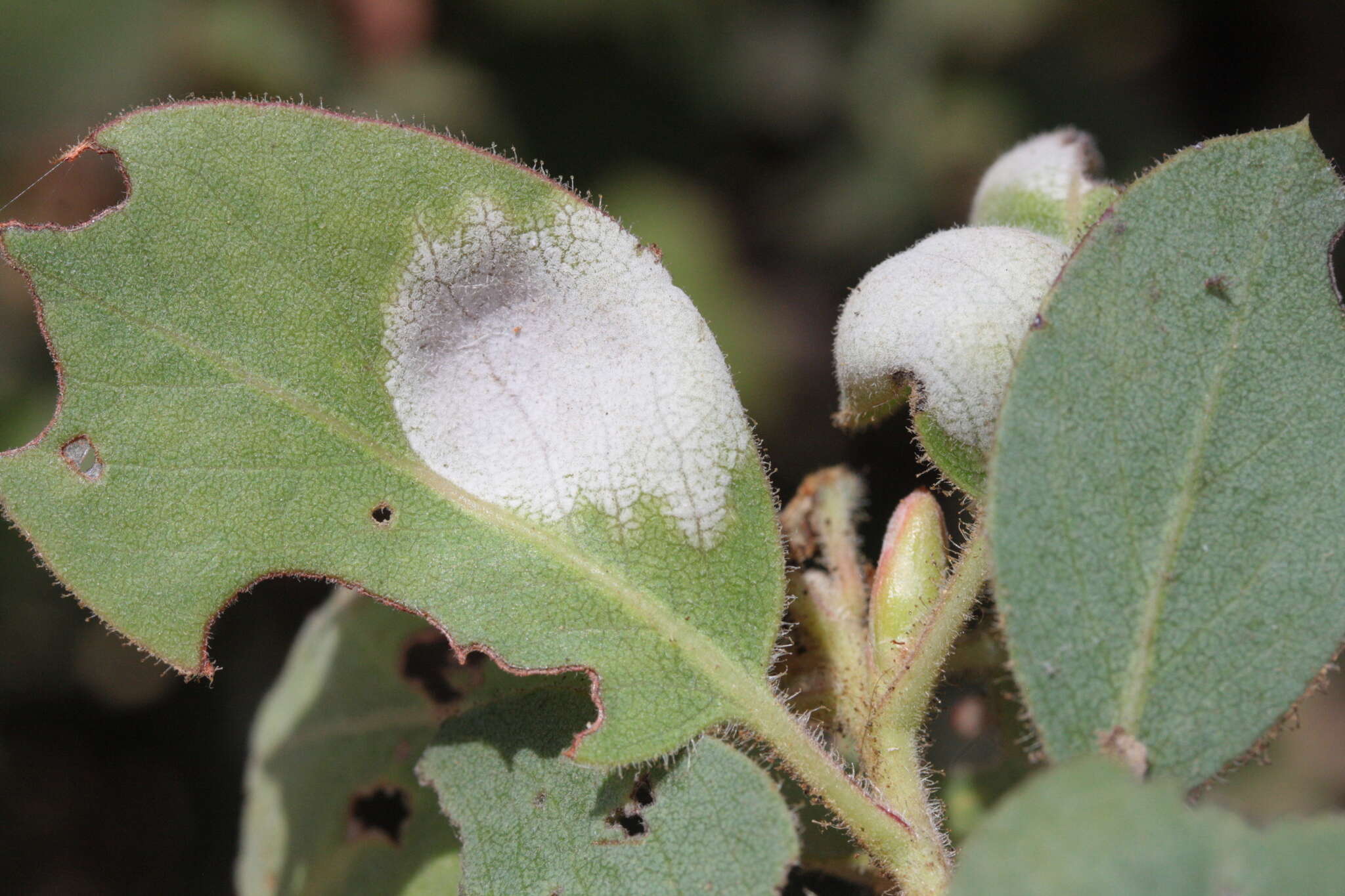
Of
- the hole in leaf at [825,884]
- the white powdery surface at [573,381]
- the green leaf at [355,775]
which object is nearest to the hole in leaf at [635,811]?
the white powdery surface at [573,381]

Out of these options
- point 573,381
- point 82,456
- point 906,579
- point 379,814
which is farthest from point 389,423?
point 379,814

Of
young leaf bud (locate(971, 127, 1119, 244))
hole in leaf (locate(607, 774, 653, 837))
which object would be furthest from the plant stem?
young leaf bud (locate(971, 127, 1119, 244))

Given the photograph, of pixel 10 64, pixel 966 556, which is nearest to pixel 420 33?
pixel 10 64

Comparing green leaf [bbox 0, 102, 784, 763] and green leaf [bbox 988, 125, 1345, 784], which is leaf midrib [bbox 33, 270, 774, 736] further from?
green leaf [bbox 988, 125, 1345, 784]

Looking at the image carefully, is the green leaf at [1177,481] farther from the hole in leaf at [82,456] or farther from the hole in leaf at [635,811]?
the hole in leaf at [82,456]

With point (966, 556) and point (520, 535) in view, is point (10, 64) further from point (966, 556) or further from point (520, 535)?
point (966, 556)

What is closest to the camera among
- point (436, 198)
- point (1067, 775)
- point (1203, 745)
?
point (1067, 775)
